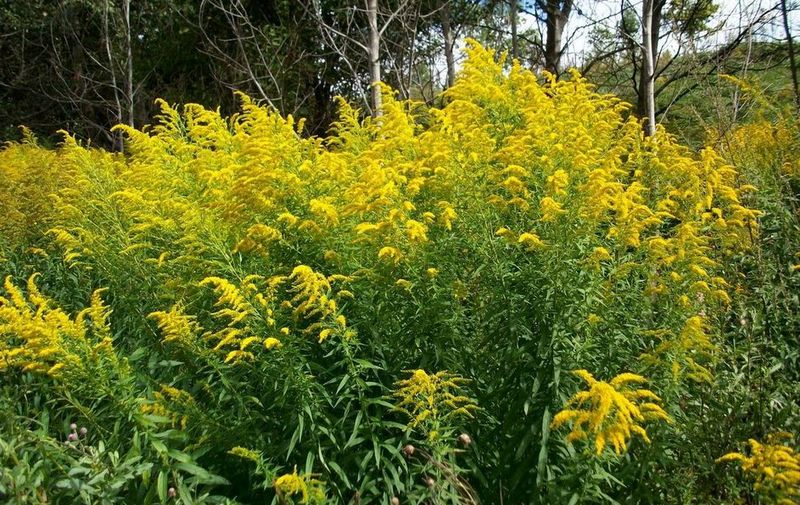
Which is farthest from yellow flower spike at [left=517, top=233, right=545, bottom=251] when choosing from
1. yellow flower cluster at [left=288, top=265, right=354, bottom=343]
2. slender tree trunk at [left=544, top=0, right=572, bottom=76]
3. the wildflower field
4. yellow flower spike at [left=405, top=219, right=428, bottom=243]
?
slender tree trunk at [left=544, top=0, right=572, bottom=76]

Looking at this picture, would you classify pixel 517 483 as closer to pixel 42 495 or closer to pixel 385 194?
pixel 385 194

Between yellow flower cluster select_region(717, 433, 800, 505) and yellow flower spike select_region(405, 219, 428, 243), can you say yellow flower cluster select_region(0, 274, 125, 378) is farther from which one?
yellow flower cluster select_region(717, 433, 800, 505)

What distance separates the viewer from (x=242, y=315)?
7.89ft

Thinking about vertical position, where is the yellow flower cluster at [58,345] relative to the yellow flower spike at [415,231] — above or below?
below

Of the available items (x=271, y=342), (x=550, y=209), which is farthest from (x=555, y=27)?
(x=271, y=342)

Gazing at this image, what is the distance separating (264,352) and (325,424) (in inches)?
16.3

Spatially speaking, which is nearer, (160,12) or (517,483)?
(517,483)

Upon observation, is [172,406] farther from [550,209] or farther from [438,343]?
[550,209]

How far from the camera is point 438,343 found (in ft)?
8.80

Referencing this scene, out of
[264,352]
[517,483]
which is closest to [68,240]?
[264,352]

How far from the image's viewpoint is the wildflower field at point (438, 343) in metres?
2.33

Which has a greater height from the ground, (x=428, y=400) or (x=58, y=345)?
(x=58, y=345)

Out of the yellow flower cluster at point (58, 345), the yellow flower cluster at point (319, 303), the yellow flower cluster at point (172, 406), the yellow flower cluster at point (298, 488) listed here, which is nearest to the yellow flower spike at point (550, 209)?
the yellow flower cluster at point (319, 303)

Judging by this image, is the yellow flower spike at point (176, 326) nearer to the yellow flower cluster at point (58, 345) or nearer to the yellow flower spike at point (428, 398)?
the yellow flower cluster at point (58, 345)
